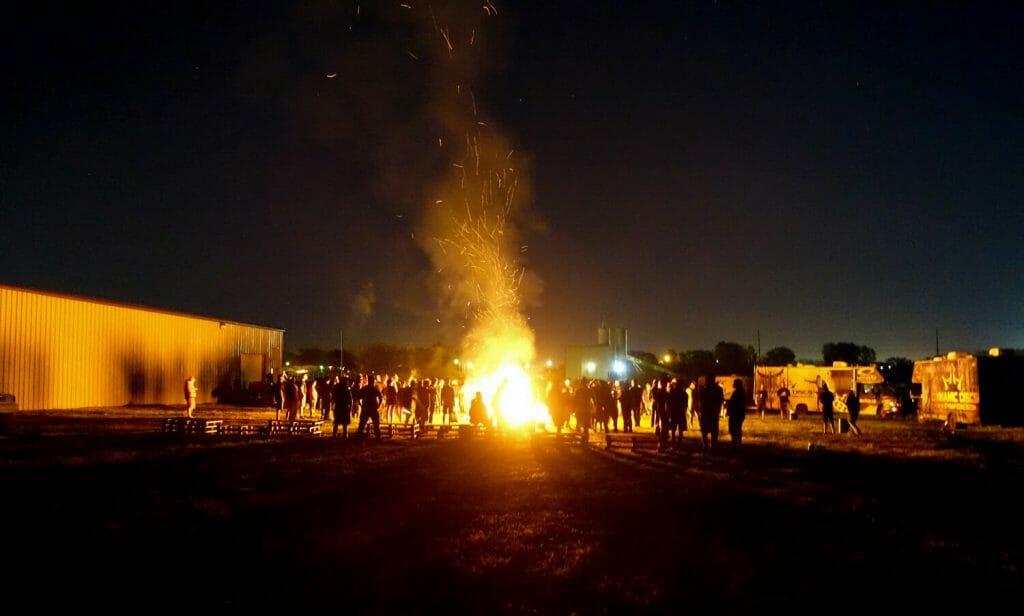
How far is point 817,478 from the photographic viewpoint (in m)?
13.6

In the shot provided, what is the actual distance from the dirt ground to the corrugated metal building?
13.7m

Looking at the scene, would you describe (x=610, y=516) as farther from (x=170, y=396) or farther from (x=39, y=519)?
(x=170, y=396)

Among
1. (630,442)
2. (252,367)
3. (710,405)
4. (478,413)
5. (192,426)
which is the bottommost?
(630,442)

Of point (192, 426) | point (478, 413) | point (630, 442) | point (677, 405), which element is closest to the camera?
point (677, 405)

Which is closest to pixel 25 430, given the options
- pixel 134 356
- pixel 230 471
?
pixel 230 471

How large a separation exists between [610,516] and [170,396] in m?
32.7

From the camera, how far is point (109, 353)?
1273 inches

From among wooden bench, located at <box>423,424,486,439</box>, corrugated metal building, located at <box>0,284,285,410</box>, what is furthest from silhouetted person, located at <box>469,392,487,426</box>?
corrugated metal building, located at <box>0,284,285,410</box>

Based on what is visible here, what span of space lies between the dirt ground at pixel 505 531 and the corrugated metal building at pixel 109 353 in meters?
13.7

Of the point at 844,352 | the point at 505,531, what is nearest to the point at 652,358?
the point at 844,352

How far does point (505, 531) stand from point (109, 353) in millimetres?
29407

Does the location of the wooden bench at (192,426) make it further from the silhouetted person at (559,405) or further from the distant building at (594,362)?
the distant building at (594,362)

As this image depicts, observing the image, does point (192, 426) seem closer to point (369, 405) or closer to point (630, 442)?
point (369, 405)

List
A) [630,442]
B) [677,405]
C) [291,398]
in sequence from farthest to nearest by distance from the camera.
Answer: [291,398] < [630,442] < [677,405]
